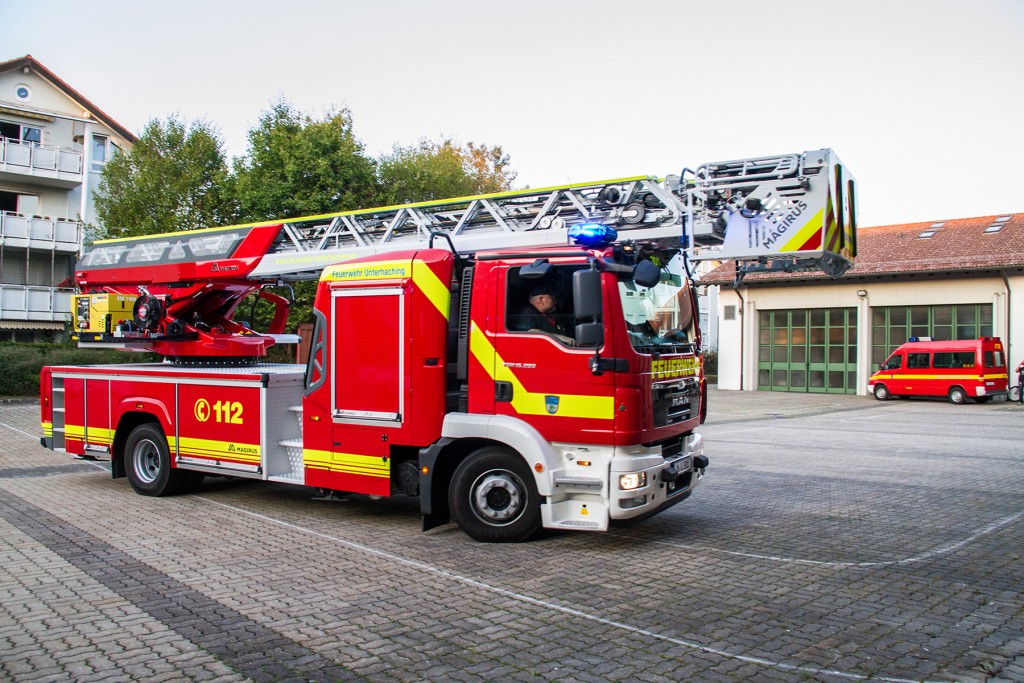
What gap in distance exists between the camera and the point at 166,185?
2952 centimetres

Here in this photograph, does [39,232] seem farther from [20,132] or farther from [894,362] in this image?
[894,362]

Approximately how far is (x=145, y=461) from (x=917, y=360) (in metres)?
28.0

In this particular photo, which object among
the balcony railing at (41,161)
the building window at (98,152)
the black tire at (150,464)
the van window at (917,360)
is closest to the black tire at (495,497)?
the black tire at (150,464)

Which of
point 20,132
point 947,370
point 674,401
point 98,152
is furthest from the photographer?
point 98,152

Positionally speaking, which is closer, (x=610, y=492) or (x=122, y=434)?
(x=610, y=492)

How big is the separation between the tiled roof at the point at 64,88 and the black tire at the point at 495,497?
3230 cm

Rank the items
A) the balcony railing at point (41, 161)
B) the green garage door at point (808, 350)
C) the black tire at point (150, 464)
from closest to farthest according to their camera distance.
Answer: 1. the black tire at point (150, 464)
2. the balcony railing at point (41, 161)
3. the green garage door at point (808, 350)

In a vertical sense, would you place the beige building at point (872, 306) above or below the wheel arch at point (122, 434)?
above

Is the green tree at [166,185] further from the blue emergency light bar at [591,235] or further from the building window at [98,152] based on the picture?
the blue emergency light bar at [591,235]

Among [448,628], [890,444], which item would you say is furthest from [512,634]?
[890,444]

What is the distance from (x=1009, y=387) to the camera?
30.0m

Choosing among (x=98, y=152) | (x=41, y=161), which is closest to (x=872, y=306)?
(x=98, y=152)

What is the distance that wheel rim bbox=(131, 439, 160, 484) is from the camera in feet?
32.6

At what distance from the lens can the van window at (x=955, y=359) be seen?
29188mm
